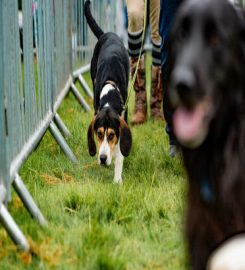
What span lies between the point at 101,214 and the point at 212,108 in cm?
164

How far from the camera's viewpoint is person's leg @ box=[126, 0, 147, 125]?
6.02 metres

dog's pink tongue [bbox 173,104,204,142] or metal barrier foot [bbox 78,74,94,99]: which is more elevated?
dog's pink tongue [bbox 173,104,204,142]

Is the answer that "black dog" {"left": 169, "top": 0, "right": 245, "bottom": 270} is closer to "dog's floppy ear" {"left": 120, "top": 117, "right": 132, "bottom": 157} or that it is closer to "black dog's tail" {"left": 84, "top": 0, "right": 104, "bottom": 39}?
"dog's floppy ear" {"left": 120, "top": 117, "right": 132, "bottom": 157}

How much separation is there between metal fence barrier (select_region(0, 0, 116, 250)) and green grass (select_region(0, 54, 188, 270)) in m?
0.12

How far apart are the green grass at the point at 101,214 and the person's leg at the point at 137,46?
1.18m

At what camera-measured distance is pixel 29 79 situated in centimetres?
425

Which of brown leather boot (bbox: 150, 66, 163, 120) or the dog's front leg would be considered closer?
the dog's front leg

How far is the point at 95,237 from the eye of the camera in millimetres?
3285

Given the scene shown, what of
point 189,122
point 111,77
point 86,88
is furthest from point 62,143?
point 189,122

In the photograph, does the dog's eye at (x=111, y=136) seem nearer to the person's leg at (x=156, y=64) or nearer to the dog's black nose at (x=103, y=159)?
the dog's black nose at (x=103, y=159)

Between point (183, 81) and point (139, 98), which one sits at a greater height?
point (183, 81)

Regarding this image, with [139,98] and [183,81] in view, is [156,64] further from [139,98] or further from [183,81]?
[183,81]

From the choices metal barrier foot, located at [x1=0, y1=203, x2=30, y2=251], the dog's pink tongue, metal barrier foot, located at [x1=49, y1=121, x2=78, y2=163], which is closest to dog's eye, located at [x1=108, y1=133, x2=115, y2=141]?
metal barrier foot, located at [x1=49, y1=121, x2=78, y2=163]

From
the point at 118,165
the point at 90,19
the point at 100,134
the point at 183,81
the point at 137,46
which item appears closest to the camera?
the point at 183,81
